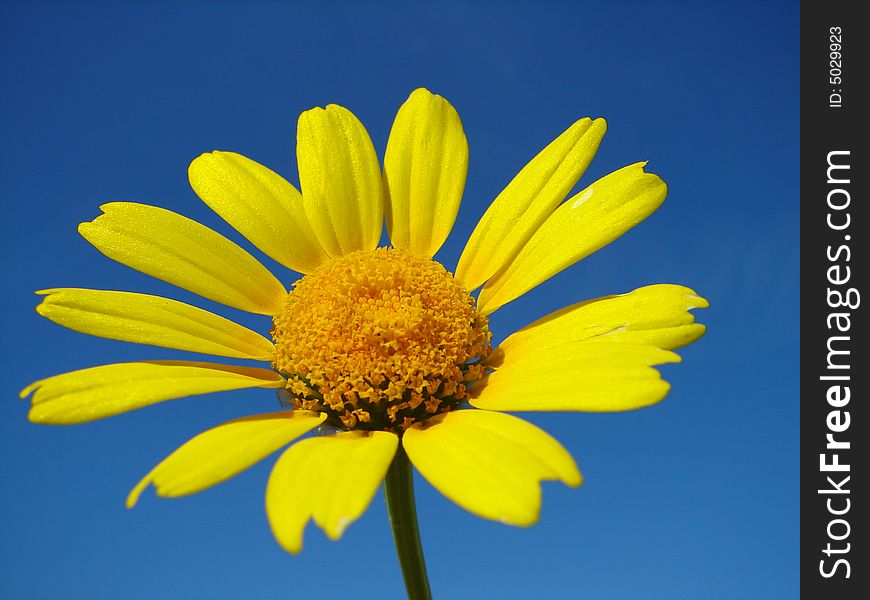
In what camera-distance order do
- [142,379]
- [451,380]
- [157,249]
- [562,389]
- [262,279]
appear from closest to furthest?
[562,389] → [142,379] → [451,380] → [157,249] → [262,279]

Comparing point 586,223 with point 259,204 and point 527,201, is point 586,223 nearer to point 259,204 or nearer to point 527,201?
point 527,201

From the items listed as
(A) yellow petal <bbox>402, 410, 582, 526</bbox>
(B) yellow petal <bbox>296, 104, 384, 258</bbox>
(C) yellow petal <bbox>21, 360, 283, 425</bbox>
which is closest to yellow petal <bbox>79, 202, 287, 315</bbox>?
(B) yellow petal <bbox>296, 104, 384, 258</bbox>

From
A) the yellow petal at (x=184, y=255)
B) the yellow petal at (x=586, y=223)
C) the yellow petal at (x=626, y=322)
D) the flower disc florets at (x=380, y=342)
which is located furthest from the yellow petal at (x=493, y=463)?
the yellow petal at (x=184, y=255)

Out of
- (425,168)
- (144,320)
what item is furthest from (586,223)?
(144,320)

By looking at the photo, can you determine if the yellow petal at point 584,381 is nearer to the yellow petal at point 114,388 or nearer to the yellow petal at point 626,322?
the yellow petal at point 626,322
